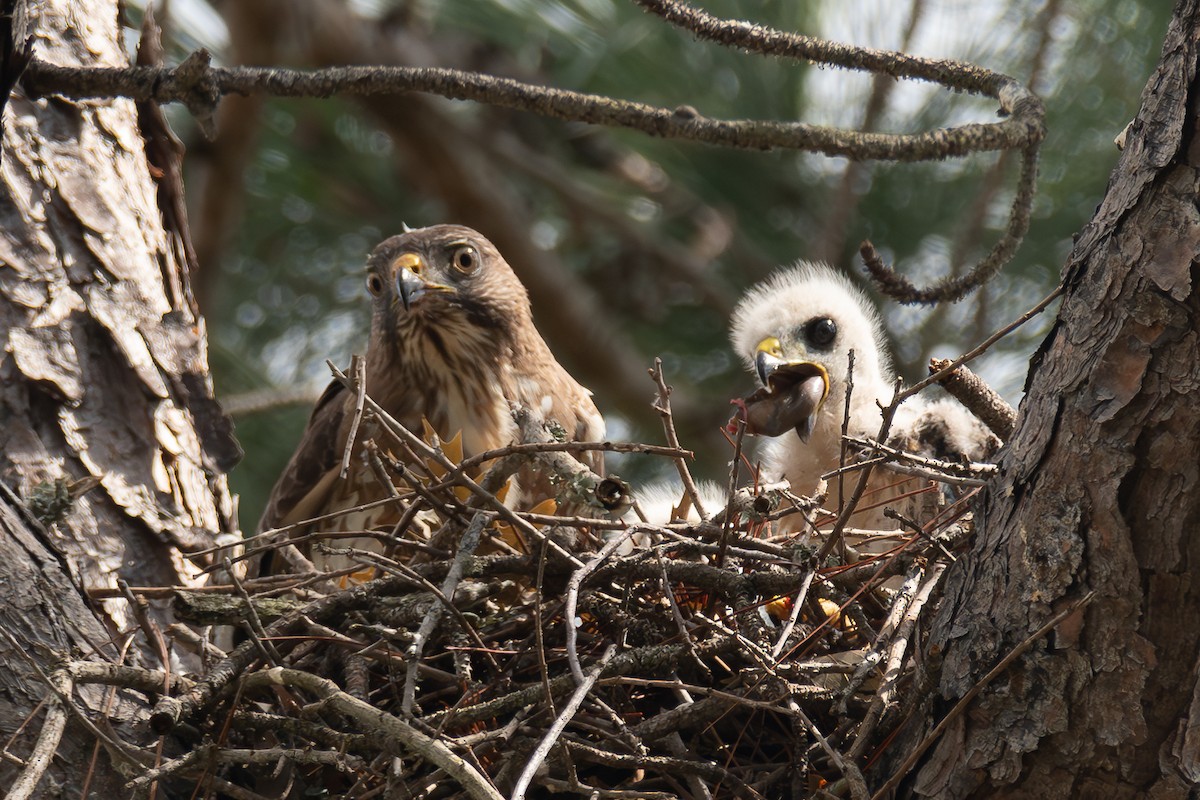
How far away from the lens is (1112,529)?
A: 2.13m

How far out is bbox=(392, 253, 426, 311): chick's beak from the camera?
14.1 feet

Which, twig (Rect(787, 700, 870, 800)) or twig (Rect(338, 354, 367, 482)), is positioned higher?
twig (Rect(338, 354, 367, 482))

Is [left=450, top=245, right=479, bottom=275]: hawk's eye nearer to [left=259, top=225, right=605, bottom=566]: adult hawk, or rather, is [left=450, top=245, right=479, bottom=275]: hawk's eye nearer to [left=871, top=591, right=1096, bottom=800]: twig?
[left=259, top=225, right=605, bottom=566]: adult hawk

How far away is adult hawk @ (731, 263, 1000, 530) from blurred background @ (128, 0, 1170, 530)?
3.81 ft

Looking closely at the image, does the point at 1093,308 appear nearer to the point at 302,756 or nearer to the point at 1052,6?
the point at 302,756

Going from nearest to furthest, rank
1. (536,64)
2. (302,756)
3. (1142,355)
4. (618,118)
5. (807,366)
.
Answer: (1142,355) < (302,756) < (618,118) < (807,366) < (536,64)

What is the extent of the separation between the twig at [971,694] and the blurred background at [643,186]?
3.29 meters

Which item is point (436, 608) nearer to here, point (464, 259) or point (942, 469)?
point (942, 469)

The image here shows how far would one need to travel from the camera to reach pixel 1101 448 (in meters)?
2.13

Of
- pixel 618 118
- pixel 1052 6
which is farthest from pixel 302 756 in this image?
pixel 1052 6

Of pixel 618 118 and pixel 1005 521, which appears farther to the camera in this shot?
pixel 618 118

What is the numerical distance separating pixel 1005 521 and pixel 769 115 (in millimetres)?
4246

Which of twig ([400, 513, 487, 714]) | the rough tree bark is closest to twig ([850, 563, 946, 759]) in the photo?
twig ([400, 513, 487, 714])

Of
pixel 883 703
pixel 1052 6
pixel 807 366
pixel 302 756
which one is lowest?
pixel 302 756
